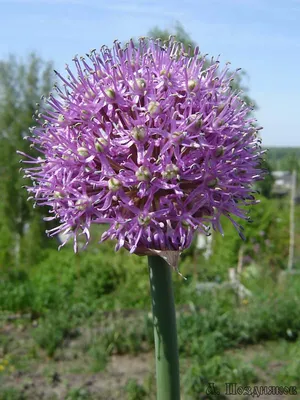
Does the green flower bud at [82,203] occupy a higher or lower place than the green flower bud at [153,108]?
lower

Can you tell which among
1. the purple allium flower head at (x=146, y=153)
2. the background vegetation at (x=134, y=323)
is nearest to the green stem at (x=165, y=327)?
the purple allium flower head at (x=146, y=153)

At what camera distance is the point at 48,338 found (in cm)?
513

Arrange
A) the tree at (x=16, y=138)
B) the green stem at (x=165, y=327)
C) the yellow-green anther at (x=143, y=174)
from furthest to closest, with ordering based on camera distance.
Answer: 1. the tree at (x=16, y=138)
2. the green stem at (x=165, y=327)
3. the yellow-green anther at (x=143, y=174)

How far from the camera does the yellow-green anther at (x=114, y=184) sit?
5.00ft

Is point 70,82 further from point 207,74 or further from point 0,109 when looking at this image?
point 0,109

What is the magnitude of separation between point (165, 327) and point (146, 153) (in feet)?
1.97

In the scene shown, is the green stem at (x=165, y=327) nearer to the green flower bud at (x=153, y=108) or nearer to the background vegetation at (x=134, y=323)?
the green flower bud at (x=153, y=108)

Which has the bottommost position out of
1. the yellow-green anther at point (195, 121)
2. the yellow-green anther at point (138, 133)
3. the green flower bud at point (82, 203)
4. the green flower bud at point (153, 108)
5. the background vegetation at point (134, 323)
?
the background vegetation at point (134, 323)

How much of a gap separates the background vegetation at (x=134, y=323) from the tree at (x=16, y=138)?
3202 mm

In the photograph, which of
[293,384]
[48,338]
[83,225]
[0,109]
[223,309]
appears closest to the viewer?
[83,225]

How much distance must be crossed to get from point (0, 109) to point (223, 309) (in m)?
10.6

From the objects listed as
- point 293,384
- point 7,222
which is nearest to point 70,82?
point 293,384

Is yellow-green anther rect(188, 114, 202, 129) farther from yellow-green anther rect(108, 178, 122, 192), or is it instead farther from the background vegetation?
the background vegetation

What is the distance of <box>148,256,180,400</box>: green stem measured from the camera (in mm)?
1604
